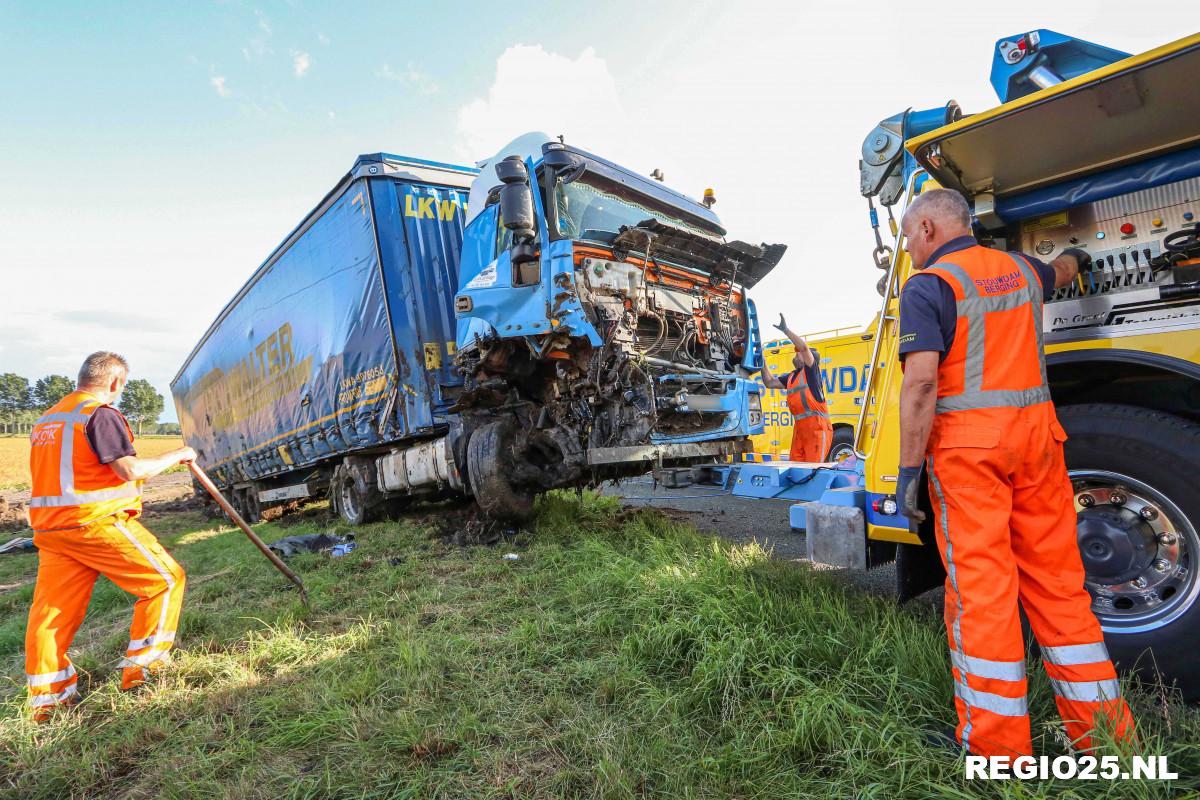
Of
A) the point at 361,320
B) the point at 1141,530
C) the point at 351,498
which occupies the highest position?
the point at 361,320

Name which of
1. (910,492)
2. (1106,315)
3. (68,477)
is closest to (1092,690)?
(910,492)

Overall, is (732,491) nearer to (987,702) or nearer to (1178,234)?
(987,702)

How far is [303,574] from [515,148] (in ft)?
13.5

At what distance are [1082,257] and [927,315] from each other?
110 cm

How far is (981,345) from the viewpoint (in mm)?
1774

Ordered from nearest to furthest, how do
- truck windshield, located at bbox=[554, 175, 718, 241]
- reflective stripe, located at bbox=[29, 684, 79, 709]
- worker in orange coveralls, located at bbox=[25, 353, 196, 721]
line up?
reflective stripe, located at bbox=[29, 684, 79, 709], worker in orange coveralls, located at bbox=[25, 353, 196, 721], truck windshield, located at bbox=[554, 175, 718, 241]

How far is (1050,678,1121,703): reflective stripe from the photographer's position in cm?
163

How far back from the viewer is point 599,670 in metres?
2.48

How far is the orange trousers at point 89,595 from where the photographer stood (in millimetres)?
2627

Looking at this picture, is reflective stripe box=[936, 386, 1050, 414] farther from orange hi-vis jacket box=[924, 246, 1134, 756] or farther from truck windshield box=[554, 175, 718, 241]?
truck windshield box=[554, 175, 718, 241]

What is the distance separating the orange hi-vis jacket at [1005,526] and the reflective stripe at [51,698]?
12.3ft

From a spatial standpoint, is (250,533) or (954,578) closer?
(954,578)

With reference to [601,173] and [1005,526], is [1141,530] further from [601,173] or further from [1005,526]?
[601,173]

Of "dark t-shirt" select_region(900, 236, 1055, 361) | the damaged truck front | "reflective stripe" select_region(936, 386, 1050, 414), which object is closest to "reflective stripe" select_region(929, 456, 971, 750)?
"reflective stripe" select_region(936, 386, 1050, 414)
